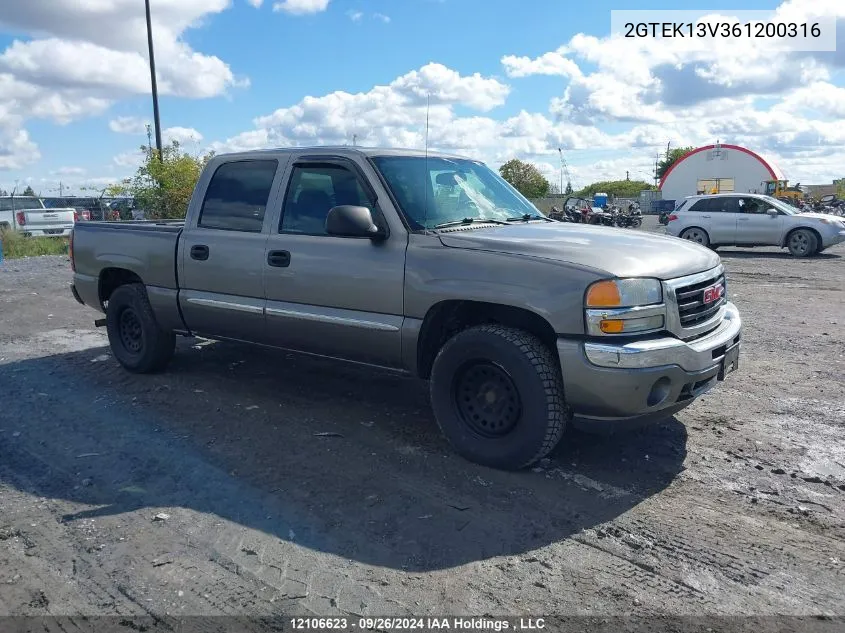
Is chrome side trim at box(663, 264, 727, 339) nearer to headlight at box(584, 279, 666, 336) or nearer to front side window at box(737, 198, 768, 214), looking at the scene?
headlight at box(584, 279, 666, 336)

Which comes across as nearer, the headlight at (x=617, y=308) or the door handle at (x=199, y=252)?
the headlight at (x=617, y=308)

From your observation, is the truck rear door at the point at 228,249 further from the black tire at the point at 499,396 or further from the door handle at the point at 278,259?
the black tire at the point at 499,396

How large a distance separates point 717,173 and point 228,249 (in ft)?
194

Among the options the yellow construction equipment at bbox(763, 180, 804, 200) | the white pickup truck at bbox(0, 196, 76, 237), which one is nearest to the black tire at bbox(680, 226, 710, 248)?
the white pickup truck at bbox(0, 196, 76, 237)

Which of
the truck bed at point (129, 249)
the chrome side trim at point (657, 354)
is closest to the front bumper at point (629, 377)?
the chrome side trim at point (657, 354)

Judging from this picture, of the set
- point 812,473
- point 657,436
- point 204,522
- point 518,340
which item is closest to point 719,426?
point 657,436

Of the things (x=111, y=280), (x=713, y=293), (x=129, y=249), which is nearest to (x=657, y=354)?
(x=713, y=293)

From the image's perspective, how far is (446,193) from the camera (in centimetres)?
511

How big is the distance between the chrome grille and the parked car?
1532 cm

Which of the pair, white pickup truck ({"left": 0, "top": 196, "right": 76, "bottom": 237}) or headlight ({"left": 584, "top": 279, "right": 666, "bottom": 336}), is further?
white pickup truck ({"left": 0, "top": 196, "right": 76, "bottom": 237})

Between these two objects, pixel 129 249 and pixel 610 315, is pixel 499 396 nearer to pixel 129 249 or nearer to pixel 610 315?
pixel 610 315

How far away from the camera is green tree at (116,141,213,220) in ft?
61.9

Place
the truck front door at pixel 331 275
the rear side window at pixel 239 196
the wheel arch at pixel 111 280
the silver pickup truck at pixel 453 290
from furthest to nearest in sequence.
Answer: the wheel arch at pixel 111 280 < the rear side window at pixel 239 196 < the truck front door at pixel 331 275 < the silver pickup truck at pixel 453 290

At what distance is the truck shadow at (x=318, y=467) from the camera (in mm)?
3670
